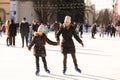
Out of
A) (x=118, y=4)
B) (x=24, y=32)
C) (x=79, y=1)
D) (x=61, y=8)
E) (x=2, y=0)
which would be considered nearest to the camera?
(x=24, y=32)

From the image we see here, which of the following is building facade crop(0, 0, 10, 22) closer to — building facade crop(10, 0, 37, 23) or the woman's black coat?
building facade crop(10, 0, 37, 23)

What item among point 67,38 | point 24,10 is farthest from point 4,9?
point 67,38

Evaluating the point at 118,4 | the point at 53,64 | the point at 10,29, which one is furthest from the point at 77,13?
the point at 53,64

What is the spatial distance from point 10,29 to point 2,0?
3902cm

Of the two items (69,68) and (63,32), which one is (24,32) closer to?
(69,68)

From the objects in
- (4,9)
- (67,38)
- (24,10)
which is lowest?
(24,10)

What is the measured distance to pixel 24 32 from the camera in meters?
18.1

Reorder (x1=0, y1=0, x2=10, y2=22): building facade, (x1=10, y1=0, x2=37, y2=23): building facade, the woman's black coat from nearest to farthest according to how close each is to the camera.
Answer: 1. the woman's black coat
2. (x1=0, y1=0, x2=10, y2=22): building facade
3. (x1=10, y1=0, x2=37, y2=23): building facade

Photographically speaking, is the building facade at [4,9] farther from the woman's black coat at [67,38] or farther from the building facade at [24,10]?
the woman's black coat at [67,38]

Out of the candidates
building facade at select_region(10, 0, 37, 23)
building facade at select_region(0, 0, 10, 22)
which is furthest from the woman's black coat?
building facade at select_region(10, 0, 37, 23)

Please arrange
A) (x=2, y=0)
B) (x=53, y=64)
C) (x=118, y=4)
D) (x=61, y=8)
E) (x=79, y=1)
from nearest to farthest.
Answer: (x=53, y=64), (x=118, y=4), (x=2, y=0), (x=61, y=8), (x=79, y=1)

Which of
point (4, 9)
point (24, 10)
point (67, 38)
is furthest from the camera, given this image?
point (24, 10)

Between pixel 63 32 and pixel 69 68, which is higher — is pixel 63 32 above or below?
above

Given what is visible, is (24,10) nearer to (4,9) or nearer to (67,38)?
(4,9)
